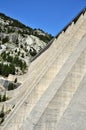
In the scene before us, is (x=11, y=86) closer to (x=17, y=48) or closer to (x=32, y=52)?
(x=17, y=48)

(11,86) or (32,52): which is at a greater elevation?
(32,52)

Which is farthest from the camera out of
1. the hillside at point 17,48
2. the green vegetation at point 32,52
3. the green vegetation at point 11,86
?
the green vegetation at point 32,52

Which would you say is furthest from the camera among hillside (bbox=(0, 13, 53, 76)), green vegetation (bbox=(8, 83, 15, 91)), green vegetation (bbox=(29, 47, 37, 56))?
green vegetation (bbox=(29, 47, 37, 56))

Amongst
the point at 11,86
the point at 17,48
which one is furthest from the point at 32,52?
the point at 11,86

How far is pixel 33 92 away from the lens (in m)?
15.1

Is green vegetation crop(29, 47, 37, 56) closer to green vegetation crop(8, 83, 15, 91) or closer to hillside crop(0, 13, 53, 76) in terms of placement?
hillside crop(0, 13, 53, 76)

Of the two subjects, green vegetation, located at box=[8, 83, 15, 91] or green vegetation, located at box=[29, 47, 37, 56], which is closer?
green vegetation, located at box=[8, 83, 15, 91]

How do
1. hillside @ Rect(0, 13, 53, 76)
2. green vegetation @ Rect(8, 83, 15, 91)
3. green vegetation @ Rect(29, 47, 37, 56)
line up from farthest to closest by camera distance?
green vegetation @ Rect(29, 47, 37, 56)
hillside @ Rect(0, 13, 53, 76)
green vegetation @ Rect(8, 83, 15, 91)

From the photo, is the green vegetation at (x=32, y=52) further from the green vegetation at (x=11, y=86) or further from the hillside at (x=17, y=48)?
the green vegetation at (x=11, y=86)

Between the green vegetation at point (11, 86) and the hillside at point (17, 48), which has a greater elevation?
the hillside at point (17, 48)

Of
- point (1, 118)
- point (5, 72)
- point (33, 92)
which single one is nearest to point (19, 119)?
point (33, 92)

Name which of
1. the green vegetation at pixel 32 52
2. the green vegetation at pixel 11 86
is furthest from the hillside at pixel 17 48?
the green vegetation at pixel 11 86

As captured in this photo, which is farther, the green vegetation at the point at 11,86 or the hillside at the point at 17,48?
the hillside at the point at 17,48

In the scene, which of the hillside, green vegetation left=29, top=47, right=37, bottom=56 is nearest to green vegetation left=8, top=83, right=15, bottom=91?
the hillside
